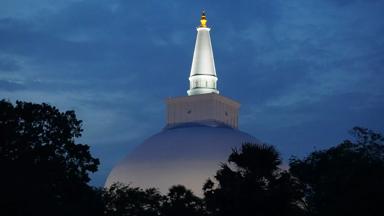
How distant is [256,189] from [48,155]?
1884cm

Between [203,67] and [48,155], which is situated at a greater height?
[203,67]

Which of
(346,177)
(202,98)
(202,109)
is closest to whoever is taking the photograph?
(346,177)

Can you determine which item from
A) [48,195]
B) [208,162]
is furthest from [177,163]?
[48,195]

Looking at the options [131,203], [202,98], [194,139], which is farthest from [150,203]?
[202,98]

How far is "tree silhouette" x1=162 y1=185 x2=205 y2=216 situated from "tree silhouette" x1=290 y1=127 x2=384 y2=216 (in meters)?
6.55

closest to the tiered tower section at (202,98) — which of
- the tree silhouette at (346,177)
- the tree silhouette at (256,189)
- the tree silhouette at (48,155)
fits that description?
the tree silhouette at (346,177)

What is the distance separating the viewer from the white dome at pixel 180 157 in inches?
3752

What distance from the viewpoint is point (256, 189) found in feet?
144

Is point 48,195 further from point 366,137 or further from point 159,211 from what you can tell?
point 366,137

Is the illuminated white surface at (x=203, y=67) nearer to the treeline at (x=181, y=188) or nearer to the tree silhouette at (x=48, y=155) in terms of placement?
the treeline at (x=181, y=188)

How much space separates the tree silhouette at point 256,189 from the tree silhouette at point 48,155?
10.5m

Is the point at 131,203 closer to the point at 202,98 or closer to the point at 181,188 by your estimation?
the point at 181,188

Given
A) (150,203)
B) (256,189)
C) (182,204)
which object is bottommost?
(256,189)

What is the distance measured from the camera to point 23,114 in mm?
59750
